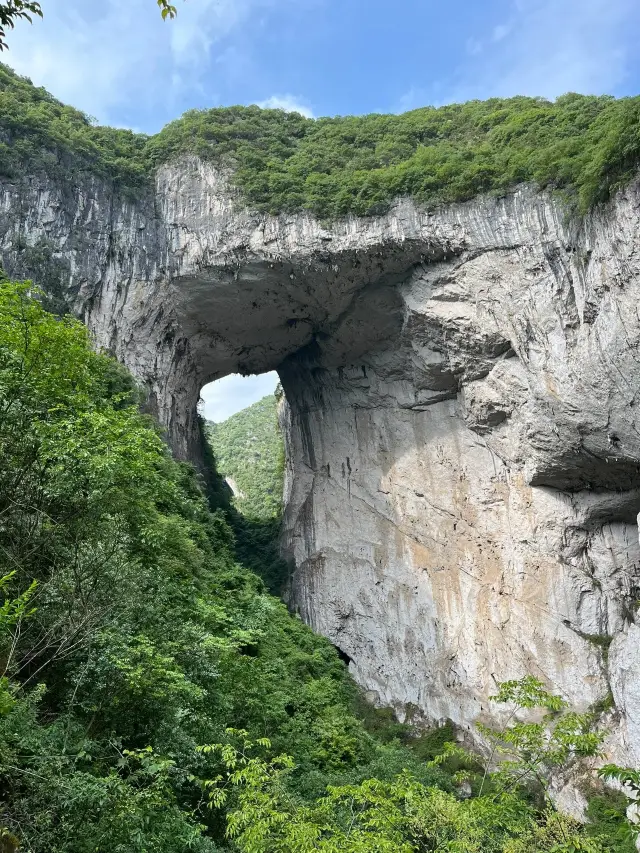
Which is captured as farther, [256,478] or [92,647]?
[256,478]

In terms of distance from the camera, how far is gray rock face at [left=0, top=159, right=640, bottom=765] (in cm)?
1644

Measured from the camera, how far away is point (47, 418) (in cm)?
650

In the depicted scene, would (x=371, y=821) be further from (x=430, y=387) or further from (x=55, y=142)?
(x=55, y=142)

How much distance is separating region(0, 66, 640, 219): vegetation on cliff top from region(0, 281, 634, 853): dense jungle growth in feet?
43.8

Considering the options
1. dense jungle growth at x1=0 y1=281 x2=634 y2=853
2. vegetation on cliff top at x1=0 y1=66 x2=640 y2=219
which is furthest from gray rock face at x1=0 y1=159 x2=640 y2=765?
dense jungle growth at x1=0 y1=281 x2=634 y2=853

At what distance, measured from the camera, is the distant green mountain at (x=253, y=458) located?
31.7 m

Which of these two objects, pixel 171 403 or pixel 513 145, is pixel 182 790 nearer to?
pixel 171 403

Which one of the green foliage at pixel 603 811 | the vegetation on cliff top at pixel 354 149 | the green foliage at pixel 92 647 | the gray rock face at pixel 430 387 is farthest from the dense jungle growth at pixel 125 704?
the vegetation on cliff top at pixel 354 149

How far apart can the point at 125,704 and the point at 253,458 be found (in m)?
41.2

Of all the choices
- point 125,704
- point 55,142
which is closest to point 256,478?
point 55,142

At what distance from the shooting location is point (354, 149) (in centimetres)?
2203

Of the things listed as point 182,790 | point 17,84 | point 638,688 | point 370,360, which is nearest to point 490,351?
point 370,360

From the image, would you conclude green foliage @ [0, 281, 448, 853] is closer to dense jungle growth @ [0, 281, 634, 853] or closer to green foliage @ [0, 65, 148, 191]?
dense jungle growth @ [0, 281, 634, 853]

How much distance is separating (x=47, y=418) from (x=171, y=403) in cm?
1540
